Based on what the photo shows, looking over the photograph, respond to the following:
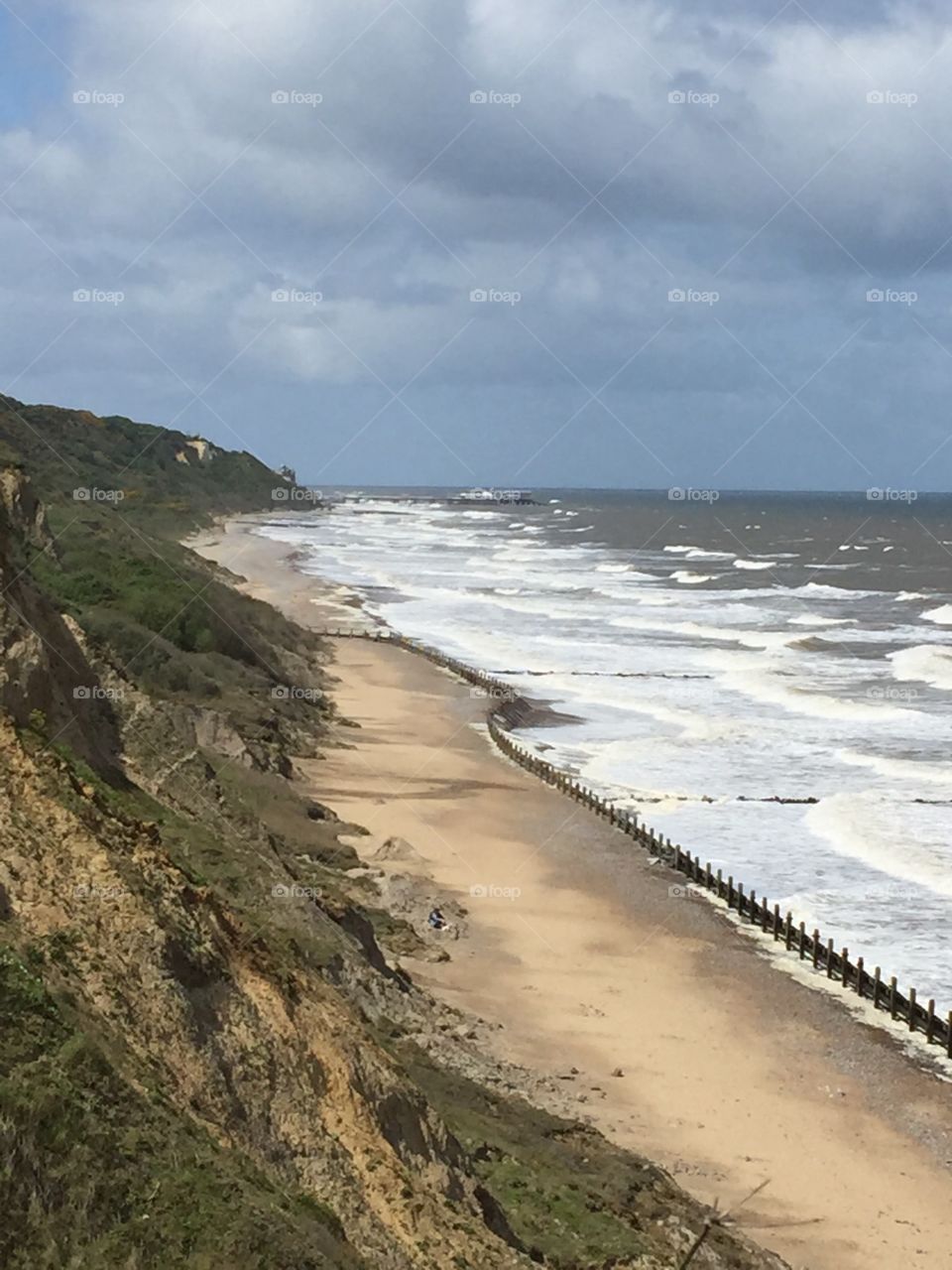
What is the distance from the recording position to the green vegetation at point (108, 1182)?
6.86m

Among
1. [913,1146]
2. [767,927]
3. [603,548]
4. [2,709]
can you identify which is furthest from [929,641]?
[603,548]

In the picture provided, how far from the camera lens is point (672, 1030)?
2167 centimetres

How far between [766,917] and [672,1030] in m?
6.01

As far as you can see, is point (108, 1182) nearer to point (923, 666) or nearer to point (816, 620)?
point (923, 666)

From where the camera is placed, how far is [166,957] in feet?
33.7

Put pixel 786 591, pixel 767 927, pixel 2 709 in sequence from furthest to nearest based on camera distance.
Result: pixel 786 591 < pixel 767 927 < pixel 2 709

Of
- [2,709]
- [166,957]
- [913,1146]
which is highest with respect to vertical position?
[2,709]

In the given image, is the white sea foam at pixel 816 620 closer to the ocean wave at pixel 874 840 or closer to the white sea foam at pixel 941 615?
the white sea foam at pixel 941 615

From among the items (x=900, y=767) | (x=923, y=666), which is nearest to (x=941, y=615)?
(x=923, y=666)

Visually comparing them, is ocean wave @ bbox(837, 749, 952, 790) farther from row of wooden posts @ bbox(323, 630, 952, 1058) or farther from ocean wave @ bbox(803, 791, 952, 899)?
row of wooden posts @ bbox(323, 630, 952, 1058)

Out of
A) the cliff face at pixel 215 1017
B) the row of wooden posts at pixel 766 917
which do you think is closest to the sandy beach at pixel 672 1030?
the row of wooden posts at pixel 766 917

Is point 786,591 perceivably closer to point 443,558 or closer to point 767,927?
point 443,558

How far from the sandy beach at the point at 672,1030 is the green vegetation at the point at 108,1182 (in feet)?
31.5

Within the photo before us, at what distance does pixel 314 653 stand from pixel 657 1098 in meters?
39.8
